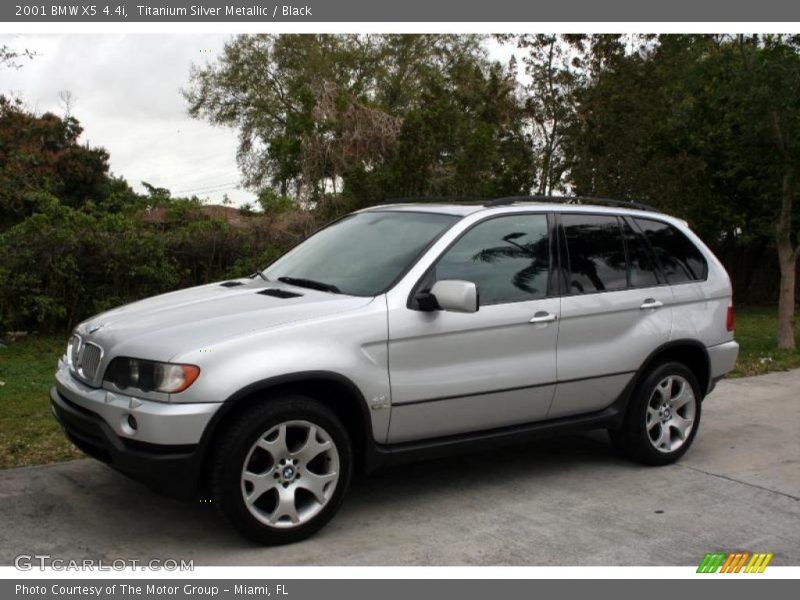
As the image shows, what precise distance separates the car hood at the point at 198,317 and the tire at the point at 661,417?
2.24m

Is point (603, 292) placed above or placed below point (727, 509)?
above

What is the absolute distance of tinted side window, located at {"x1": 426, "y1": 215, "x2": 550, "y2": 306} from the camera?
17.8ft

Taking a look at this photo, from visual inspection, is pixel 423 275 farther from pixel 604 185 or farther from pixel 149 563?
pixel 604 185

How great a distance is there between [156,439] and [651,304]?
137 inches

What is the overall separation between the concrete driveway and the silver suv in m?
0.30

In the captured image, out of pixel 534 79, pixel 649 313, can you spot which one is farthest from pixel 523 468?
pixel 534 79

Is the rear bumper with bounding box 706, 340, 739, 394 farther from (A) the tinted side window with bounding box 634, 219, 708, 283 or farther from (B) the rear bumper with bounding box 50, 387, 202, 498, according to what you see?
(B) the rear bumper with bounding box 50, 387, 202, 498

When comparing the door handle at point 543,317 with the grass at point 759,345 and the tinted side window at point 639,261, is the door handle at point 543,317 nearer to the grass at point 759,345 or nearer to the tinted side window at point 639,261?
the tinted side window at point 639,261

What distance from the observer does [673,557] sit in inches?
185

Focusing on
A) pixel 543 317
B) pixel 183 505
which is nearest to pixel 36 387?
pixel 183 505

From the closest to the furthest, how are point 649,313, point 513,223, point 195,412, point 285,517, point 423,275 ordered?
point 195,412 < point 285,517 < point 423,275 < point 513,223 < point 649,313

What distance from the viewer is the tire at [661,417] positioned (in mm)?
6176

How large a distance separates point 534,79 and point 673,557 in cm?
942

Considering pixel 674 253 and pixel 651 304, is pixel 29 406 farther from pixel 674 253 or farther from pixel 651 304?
pixel 674 253
